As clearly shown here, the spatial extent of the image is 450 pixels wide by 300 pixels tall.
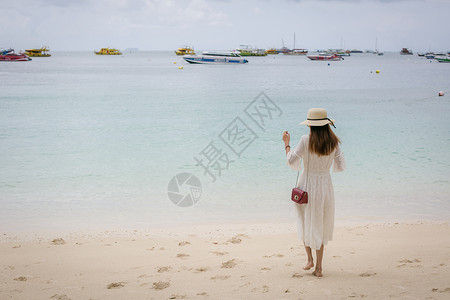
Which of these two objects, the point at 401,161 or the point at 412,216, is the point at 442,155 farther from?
the point at 412,216

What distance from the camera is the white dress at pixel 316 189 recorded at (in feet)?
12.6

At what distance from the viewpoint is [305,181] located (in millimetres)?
3932

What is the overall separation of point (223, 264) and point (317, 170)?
1.57 meters

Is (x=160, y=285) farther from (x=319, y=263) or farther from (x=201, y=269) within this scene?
(x=319, y=263)

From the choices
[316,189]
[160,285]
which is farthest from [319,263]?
[160,285]

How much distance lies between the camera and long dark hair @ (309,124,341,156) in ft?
12.4

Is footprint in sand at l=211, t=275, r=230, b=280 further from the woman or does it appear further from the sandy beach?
the woman

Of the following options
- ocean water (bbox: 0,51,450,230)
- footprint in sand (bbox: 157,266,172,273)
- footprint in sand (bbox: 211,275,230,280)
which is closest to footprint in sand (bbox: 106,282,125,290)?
footprint in sand (bbox: 157,266,172,273)

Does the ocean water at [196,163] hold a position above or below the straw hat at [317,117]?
below

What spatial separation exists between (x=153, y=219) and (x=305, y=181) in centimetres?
428

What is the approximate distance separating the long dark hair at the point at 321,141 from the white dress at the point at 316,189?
0.05 m

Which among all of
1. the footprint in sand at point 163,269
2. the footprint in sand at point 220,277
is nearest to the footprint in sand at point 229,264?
the footprint in sand at point 220,277

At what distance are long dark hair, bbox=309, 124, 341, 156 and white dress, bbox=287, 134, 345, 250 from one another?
0.15 ft

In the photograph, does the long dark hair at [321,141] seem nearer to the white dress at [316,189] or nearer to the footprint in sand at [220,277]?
the white dress at [316,189]
